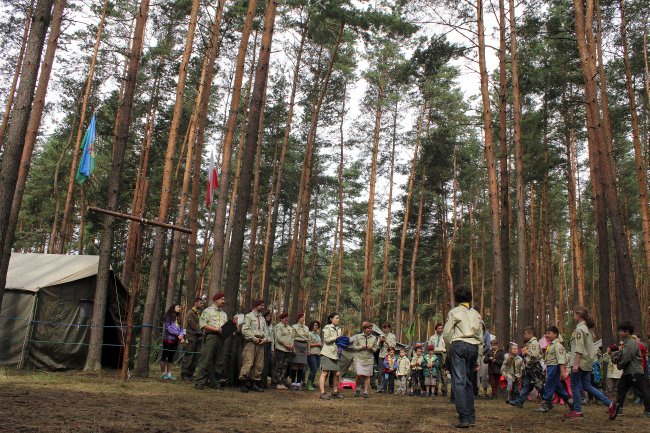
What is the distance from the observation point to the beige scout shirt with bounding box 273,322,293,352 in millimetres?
12219

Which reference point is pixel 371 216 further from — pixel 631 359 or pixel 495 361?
pixel 631 359

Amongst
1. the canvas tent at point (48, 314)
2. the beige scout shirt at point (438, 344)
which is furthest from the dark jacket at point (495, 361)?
the canvas tent at point (48, 314)

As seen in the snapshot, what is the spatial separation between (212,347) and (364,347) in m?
3.60

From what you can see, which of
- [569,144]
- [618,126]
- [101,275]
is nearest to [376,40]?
[618,126]

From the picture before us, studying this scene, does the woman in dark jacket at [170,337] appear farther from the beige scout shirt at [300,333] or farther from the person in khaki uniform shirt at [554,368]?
the person in khaki uniform shirt at [554,368]

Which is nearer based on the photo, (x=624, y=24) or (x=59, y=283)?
(x=59, y=283)

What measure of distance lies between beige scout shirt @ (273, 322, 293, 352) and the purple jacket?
7.20ft

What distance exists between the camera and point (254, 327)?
1087 centimetres

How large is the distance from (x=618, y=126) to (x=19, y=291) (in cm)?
2196

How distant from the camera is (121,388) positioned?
30.1 ft

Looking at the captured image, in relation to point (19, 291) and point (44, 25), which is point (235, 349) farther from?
point (44, 25)

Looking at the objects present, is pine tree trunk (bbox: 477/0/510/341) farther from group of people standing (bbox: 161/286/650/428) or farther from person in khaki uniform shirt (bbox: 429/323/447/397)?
person in khaki uniform shirt (bbox: 429/323/447/397)

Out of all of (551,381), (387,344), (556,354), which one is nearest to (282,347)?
(387,344)

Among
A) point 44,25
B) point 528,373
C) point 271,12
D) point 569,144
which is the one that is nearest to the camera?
point 44,25
